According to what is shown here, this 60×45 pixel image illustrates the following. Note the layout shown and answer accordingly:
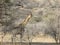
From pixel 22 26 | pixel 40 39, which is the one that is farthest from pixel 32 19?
pixel 40 39

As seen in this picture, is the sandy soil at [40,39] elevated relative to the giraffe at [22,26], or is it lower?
lower

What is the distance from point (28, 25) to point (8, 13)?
0.82ft

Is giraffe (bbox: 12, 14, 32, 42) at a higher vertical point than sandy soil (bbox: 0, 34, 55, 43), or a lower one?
higher

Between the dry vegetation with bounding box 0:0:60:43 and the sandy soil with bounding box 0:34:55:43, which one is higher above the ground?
the dry vegetation with bounding box 0:0:60:43

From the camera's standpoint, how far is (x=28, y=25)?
1560mm

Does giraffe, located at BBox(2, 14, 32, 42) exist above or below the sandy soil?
above

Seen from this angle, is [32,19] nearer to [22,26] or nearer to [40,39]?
[22,26]

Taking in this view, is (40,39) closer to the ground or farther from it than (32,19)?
closer to the ground

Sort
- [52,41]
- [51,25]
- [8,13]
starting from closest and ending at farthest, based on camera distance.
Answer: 1. [52,41]
2. [51,25]
3. [8,13]

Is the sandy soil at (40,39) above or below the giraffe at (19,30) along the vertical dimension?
below

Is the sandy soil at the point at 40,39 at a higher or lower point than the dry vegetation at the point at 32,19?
lower

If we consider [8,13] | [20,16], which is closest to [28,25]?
[20,16]

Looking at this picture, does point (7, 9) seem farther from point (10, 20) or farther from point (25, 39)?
point (25, 39)

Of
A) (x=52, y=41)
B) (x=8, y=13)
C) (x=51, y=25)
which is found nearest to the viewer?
(x=52, y=41)
